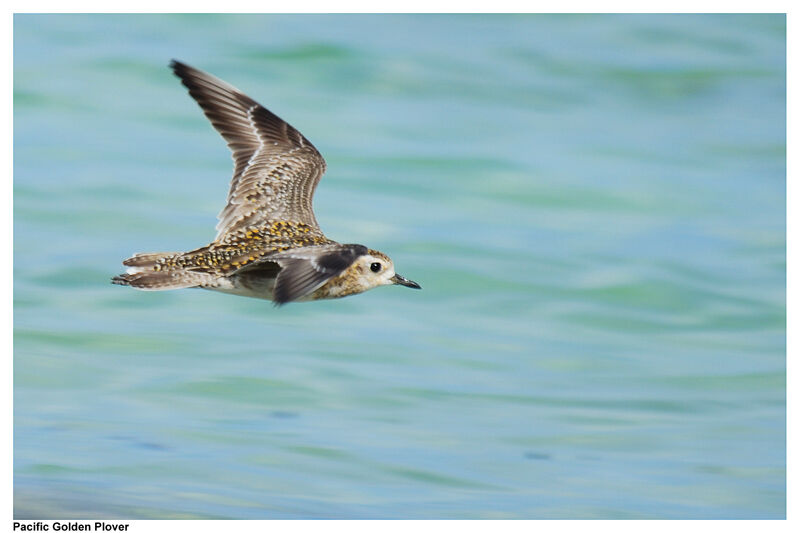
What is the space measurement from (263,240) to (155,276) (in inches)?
34.5

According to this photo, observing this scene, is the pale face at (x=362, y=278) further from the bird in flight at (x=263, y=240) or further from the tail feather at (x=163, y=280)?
the tail feather at (x=163, y=280)

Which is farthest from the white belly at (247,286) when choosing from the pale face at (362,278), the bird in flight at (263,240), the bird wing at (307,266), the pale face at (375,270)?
the pale face at (375,270)

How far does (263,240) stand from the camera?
31.1 ft

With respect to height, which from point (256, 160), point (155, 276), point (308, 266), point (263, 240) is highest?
point (256, 160)

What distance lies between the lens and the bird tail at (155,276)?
881 centimetres

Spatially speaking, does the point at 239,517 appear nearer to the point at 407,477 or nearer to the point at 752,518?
the point at 407,477

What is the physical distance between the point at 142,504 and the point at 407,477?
81.8 inches

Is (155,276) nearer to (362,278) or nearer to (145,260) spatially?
(145,260)

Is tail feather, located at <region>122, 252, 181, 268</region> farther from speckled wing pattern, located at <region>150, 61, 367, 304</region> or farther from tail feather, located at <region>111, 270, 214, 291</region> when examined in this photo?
tail feather, located at <region>111, 270, 214, 291</region>

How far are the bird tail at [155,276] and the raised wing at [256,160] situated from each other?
2.85 feet

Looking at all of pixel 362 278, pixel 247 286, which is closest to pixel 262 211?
pixel 247 286

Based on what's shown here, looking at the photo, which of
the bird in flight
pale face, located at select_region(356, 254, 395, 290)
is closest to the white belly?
the bird in flight

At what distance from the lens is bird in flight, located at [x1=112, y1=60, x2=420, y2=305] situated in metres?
8.48

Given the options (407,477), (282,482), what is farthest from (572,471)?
(282,482)
